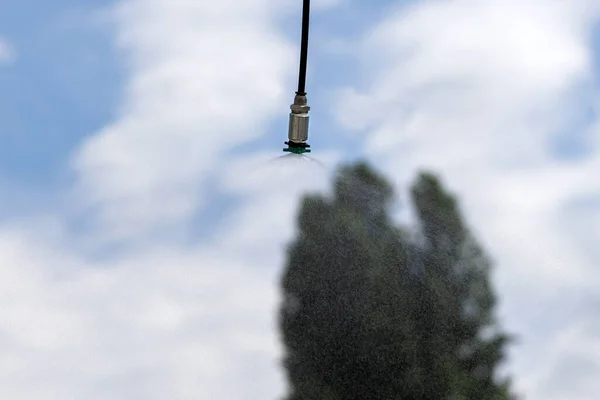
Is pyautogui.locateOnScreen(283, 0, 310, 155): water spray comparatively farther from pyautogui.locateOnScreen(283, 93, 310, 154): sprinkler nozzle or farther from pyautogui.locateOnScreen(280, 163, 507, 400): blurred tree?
pyautogui.locateOnScreen(280, 163, 507, 400): blurred tree

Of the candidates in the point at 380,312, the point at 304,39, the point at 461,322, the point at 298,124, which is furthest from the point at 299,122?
the point at 461,322

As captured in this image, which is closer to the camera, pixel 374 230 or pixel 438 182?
pixel 374 230

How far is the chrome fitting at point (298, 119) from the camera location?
96.6 inches

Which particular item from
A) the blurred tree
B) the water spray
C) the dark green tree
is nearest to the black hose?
the water spray

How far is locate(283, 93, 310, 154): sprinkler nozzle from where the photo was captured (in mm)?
2455

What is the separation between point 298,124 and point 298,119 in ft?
0.04

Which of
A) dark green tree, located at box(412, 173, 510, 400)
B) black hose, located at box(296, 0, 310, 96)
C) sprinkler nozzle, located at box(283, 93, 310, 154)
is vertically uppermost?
dark green tree, located at box(412, 173, 510, 400)

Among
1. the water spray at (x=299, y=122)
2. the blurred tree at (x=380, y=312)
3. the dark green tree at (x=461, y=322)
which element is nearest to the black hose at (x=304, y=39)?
the water spray at (x=299, y=122)

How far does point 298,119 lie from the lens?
8.06 ft

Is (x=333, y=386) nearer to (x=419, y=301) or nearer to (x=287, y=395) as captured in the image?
(x=287, y=395)

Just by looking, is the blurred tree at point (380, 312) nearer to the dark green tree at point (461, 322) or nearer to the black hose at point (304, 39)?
the dark green tree at point (461, 322)

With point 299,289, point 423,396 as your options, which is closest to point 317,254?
point 299,289

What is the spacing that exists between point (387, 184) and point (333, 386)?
1185 mm

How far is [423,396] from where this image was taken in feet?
18.1
